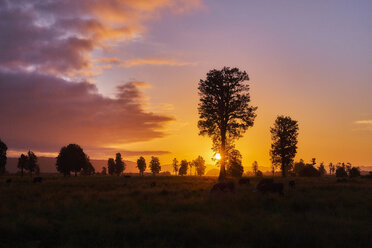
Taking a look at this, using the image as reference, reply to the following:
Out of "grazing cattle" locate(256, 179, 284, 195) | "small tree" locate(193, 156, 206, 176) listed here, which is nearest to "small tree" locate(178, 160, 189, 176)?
"small tree" locate(193, 156, 206, 176)

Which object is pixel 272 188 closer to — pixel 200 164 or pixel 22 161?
pixel 22 161

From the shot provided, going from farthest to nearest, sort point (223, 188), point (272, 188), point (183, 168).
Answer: point (183, 168) < point (272, 188) < point (223, 188)

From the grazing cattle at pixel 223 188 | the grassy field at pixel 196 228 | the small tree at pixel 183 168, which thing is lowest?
the small tree at pixel 183 168

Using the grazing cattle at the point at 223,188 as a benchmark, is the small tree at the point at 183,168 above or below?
below

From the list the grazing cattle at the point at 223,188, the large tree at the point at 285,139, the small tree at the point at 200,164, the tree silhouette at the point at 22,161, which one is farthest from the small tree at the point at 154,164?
the grazing cattle at the point at 223,188

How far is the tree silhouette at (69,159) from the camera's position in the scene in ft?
281

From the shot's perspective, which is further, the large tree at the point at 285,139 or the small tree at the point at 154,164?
the small tree at the point at 154,164

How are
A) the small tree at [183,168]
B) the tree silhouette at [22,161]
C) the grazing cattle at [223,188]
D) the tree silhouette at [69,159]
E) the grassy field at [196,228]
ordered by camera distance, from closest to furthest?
1. the grassy field at [196,228]
2. the grazing cattle at [223,188]
3. the tree silhouette at [69,159]
4. the tree silhouette at [22,161]
5. the small tree at [183,168]

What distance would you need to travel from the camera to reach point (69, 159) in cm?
8550

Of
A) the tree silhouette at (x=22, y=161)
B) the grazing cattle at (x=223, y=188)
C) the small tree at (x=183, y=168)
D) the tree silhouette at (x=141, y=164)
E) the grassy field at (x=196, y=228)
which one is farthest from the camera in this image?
the tree silhouette at (x=141, y=164)

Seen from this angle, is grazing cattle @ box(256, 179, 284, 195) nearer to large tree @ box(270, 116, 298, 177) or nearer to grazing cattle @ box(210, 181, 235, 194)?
grazing cattle @ box(210, 181, 235, 194)

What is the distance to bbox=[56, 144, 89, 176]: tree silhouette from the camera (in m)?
85.5

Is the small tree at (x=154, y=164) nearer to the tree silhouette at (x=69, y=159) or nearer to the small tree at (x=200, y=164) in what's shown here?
the small tree at (x=200, y=164)

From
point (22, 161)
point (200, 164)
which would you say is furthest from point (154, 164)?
point (22, 161)
